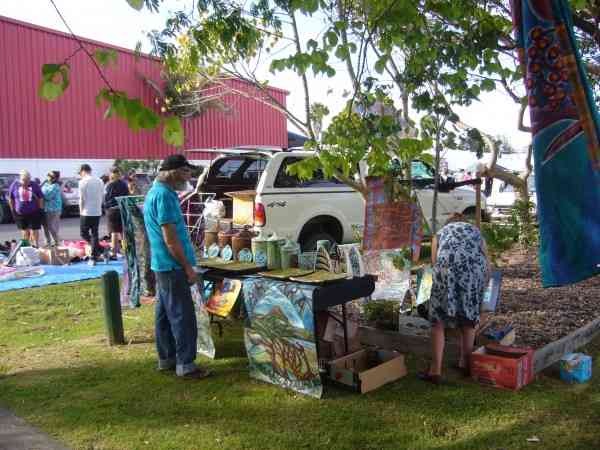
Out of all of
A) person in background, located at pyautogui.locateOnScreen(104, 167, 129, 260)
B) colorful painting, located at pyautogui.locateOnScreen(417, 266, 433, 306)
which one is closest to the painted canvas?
colorful painting, located at pyautogui.locateOnScreen(417, 266, 433, 306)

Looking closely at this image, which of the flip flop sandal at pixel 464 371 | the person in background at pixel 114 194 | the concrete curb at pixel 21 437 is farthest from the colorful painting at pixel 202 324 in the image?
the person in background at pixel 114 194

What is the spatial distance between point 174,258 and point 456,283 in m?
2.20

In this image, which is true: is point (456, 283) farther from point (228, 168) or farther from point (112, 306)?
point (228, 168)

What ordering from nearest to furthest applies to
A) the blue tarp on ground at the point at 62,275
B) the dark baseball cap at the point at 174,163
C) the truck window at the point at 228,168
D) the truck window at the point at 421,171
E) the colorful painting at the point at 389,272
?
the dark baseball cap at the point at 174,163
the colorful painting at the point at 389,272
the blue tarp on ground at the point at 62,275
the truck window at the point at 228,168
the truck window at the point at 421,171

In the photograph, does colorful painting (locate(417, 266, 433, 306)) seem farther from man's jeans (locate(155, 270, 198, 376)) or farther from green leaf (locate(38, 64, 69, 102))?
green leaf (locate(38, 64, 69, 102))

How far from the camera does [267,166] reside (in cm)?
831

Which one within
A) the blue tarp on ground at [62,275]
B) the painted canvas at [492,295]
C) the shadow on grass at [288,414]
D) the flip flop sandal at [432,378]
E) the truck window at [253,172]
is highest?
the truck window at [253,172]

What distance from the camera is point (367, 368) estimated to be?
15.4ft

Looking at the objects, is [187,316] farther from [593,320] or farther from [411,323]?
[593,320]

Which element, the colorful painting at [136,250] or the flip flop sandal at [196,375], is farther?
the colorful painting at [136,250]

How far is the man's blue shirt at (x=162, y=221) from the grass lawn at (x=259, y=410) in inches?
39.8

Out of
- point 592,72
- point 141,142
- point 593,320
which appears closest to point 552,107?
point 593,320

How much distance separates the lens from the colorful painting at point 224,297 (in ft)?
15.9

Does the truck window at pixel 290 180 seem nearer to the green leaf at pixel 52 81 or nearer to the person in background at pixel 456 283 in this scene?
the person in background at pixel 456 283
